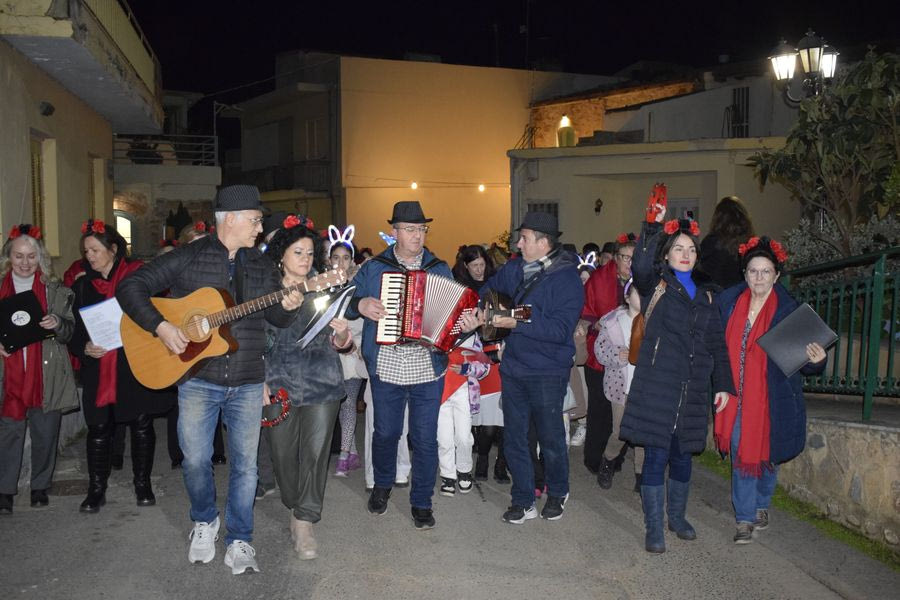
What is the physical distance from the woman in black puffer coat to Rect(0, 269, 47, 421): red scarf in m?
4.10

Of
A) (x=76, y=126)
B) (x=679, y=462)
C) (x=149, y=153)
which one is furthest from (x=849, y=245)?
(x=149, y=153)

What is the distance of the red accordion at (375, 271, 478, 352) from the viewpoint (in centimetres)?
589

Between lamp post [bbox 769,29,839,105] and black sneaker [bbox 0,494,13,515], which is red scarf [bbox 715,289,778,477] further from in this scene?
lamp post [bbox 769,29,839,105]

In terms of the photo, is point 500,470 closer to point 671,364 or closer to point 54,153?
point 671,364

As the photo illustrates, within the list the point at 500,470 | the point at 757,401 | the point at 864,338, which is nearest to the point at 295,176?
the point at 500,470

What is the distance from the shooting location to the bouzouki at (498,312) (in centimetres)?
583

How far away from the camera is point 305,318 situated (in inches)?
218

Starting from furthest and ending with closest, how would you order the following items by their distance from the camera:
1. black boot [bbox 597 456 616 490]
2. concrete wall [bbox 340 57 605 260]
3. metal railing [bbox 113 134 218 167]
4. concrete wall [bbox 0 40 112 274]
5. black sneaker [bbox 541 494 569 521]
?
concrete wall [bbox 340 57 605 260]
metal railing [bbox 113 134 218 167]
concrete wall [bbox 0 40 112 274]
black boot [bbox 597 456 616 490]
black sneaker [bbox 541 494 569 521]

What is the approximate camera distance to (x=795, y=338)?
5.70m

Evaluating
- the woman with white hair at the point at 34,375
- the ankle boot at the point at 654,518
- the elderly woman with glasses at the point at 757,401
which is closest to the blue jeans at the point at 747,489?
the elderly woman with glasses at the point at 757,401

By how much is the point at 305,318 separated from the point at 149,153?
20782mm

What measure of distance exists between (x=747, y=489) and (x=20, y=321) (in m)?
5.06

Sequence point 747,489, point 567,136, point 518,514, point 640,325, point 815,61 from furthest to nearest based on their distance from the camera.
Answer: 1. point 567,136
2. point 815,61
3. point 518,514
4. point 640,325
5. point 747,489

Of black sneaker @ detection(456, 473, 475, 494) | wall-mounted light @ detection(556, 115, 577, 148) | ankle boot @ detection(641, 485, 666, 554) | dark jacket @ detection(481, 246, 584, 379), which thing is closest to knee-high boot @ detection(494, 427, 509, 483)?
black sneaker @ detection(456, 473, 475, 494)
